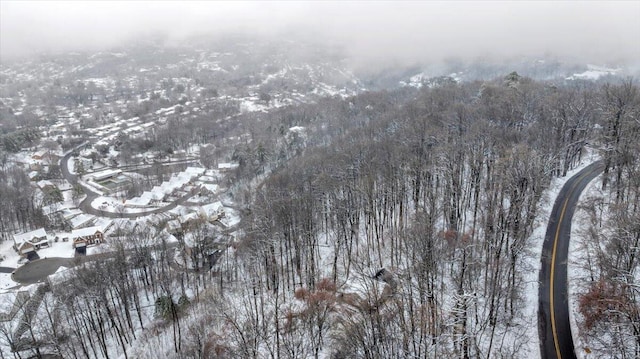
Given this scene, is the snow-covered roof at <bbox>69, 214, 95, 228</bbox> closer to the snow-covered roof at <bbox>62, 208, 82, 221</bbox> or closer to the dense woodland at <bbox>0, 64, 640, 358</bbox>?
the snow-covered roof at <bbox>62, 208, 82, 221</bbox>

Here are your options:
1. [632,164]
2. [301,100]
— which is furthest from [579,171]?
[301,100]

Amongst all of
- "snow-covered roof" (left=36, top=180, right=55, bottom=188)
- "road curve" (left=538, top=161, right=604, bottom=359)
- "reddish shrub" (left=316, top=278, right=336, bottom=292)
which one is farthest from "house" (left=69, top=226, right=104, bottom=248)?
"road curve" (left=538, top=161, right=604, bottom=359)

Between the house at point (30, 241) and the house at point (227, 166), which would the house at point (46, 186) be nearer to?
the house at point (30, 241)

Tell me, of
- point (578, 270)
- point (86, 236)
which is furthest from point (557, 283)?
point (86, 236)

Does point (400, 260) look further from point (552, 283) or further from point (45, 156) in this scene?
point (45, 156)

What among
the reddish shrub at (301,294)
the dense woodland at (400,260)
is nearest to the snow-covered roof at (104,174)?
the dense woodland at (400,260)

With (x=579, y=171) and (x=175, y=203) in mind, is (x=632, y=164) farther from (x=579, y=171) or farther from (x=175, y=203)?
(x=175, y=203)

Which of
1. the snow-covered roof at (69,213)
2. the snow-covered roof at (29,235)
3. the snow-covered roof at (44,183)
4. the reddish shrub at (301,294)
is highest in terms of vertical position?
the reddish shrub at (301,294)
